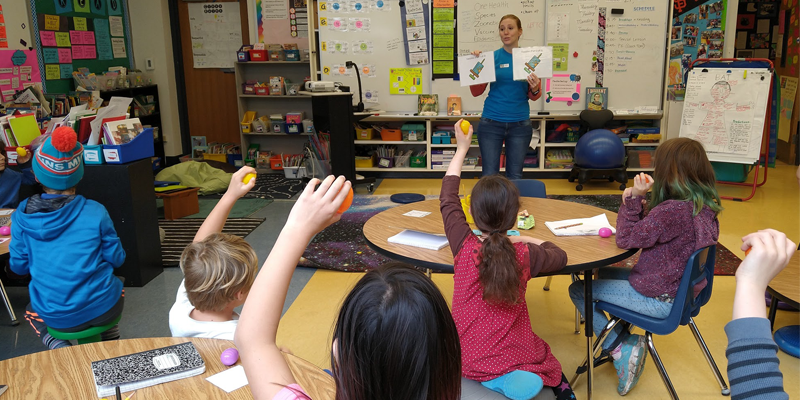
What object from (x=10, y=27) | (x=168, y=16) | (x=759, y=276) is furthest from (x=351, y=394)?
(x=168, y=16)

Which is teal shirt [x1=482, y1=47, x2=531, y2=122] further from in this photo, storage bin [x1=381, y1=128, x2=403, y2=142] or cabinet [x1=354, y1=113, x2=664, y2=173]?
storage bin [x1=381, y1=128, x2=403, y2=142]

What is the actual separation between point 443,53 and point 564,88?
135 centimetres

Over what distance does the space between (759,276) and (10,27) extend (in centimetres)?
602

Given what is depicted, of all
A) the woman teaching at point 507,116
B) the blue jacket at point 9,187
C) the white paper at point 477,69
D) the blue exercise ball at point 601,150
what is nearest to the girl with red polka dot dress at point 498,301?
the woman teaching at point 507,116

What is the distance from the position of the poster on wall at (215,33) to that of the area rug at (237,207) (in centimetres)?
241

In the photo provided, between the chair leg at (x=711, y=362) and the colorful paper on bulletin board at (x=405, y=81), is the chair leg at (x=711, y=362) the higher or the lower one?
the lower one

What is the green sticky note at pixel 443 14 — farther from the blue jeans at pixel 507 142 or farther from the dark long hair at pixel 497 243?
the dark long hair at pixel 497 243

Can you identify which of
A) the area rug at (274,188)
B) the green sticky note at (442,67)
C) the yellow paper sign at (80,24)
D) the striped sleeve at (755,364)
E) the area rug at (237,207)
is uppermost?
the yellow paper sign at (80,24)

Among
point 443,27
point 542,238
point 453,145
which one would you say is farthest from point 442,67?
point 542,238

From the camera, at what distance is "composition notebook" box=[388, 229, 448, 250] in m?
2.36

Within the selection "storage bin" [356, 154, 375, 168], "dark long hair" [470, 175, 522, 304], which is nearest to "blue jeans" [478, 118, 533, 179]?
"storage bin" [356, 154, 375, 168]

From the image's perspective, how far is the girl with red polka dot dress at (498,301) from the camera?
1.82 meters

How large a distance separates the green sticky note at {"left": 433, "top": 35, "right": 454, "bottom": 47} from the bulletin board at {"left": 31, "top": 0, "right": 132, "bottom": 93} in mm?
3687

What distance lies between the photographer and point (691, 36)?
650cm
